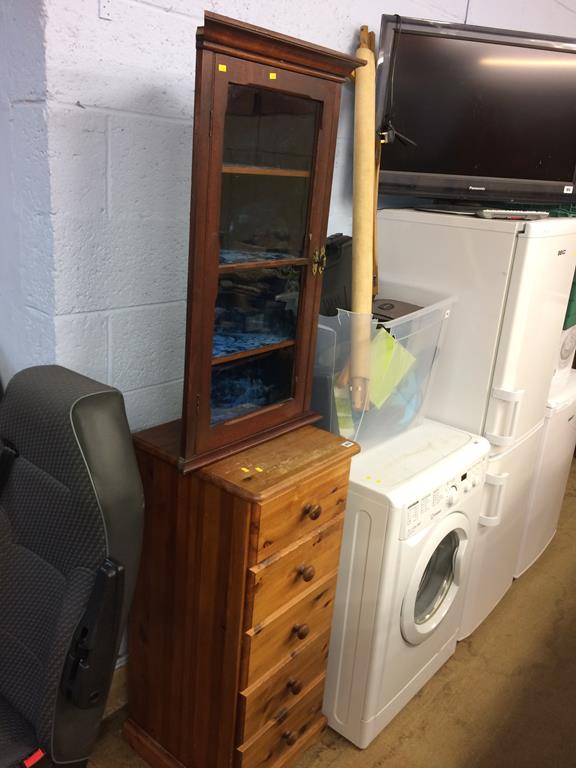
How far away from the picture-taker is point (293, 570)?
1.43 m

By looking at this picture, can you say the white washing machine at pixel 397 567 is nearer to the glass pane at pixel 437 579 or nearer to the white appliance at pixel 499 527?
the glass pane at pixel 437 579

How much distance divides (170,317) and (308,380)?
1.26 feet

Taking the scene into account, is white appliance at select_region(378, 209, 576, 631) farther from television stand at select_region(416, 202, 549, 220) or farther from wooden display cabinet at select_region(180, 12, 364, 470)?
wooden display cabinet at select_region(180, 12, 364, 470)

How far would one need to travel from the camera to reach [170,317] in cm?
162

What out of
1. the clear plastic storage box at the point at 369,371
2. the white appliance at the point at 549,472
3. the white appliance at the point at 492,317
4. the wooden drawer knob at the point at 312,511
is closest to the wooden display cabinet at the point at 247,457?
the wooden drawer knob at the point at 312,511

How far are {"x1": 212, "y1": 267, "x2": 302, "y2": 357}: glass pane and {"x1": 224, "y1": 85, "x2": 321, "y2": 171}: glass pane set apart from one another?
0.23 metres

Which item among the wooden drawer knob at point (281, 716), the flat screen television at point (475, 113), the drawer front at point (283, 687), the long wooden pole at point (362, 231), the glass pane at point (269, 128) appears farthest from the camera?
the flat screen television at point (475, 113)

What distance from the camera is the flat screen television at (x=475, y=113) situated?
6.59ft

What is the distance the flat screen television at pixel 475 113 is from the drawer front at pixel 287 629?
4.35ft

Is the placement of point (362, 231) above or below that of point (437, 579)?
above

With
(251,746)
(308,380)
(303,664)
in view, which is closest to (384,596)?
(303,664)

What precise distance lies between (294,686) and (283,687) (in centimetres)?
4

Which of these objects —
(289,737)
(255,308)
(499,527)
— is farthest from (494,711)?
(255,308)

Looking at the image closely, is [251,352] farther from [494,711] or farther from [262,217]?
[494,711]
